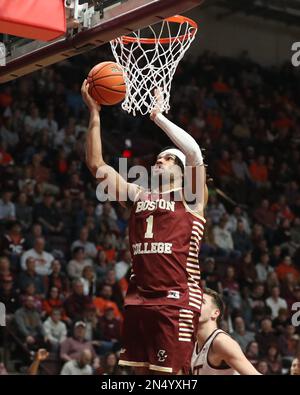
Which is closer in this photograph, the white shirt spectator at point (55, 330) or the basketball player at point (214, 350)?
the basketball player at point (214, 350)

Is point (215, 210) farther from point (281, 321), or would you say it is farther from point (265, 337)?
point (265, 337)

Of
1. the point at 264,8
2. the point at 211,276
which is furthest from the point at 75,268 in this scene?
the point at 264,8

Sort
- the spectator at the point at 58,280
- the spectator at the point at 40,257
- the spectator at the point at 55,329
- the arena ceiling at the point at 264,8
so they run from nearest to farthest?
1. the spectator at the point at 55,329
2. the spectator at the point at 58,280
3. the spectator at the point at 40,257
4. the arena ceiling at the point at 264,8

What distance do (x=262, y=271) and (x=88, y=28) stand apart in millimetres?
8702

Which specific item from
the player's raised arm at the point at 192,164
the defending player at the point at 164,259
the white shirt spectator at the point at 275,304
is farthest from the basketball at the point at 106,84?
the white shirt spectator at the point at 275,304

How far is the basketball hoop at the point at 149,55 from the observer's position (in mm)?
6117

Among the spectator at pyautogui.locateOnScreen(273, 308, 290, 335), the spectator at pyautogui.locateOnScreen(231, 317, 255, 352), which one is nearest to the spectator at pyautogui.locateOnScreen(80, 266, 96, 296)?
the spectator at pyautogui.locateOnScreen(231, 317, 255, 352)

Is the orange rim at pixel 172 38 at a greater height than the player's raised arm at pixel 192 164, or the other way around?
the orange rim at pixel 172 38

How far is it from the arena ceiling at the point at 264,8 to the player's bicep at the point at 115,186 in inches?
487

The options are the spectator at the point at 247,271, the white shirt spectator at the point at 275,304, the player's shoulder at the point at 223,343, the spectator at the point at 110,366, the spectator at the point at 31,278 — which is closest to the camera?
the player's shoulder at the point at 223,343

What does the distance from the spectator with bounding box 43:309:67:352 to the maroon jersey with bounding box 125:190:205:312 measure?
5106 mm

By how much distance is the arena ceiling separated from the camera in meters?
17.4

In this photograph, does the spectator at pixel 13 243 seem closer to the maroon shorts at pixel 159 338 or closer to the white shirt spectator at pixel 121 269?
the white shirt spectator at pixel 121 269
